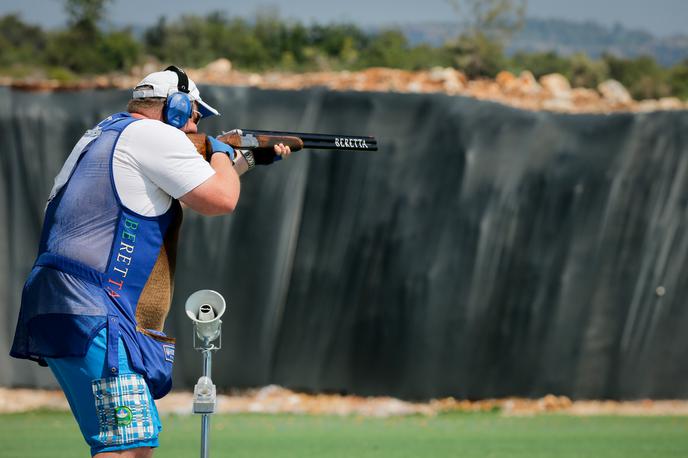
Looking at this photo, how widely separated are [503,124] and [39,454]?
4.63m

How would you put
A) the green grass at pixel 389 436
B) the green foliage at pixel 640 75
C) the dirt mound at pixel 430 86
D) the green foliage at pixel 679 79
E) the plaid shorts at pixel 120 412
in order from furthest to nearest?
1. the green foliage at pixel 679 79
2. the green foliage at pixel 640 75
3. the dirt mound at pixel 430 86
4. the green grass at pixel 389 436
5. the plaid shorts at pixel 120 412

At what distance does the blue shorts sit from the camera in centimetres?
313

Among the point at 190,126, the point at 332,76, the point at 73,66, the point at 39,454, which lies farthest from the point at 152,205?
the point at 73,66

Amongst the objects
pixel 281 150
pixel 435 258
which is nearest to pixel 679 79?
pixel 435 258

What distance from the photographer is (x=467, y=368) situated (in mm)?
8680

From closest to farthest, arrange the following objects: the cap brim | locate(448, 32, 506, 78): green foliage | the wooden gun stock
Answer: the cap brim, the wooden gun stock, locate(448, 32, 506, 78): green foliage

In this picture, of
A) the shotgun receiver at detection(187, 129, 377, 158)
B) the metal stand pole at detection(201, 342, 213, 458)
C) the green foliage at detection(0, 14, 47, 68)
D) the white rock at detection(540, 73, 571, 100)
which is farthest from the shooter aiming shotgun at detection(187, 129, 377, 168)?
the green foliage at detection(0, 14, 47, 68)

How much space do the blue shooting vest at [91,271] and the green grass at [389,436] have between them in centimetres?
349

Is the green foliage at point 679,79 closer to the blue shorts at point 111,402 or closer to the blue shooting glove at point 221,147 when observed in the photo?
the blue shooting glove at point 221,147

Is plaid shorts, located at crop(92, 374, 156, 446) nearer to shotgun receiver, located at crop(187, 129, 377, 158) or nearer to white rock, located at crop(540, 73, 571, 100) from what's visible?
shotgun receiver, located at crop(187, 129, 377, 158)

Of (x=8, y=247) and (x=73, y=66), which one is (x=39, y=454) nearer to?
(x=8, y=247)

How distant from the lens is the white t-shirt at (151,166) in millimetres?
3199

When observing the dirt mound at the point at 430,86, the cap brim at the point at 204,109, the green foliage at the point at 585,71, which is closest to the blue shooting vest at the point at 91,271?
the cap brim at the point at 204,109

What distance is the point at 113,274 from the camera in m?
3.20
